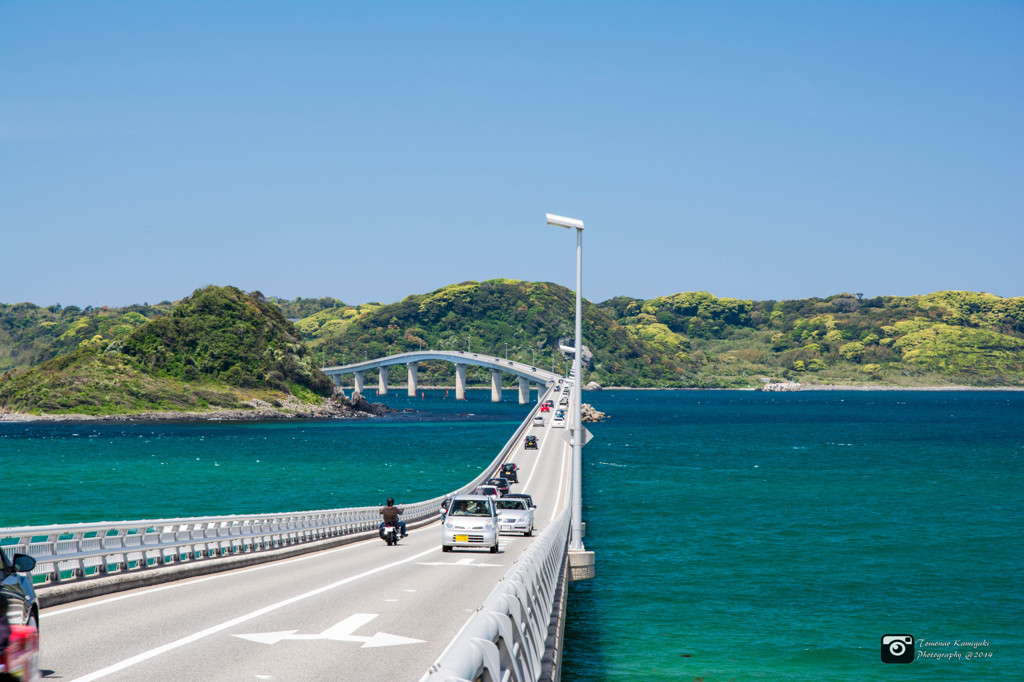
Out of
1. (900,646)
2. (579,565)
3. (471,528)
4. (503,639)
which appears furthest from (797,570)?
(503,639)

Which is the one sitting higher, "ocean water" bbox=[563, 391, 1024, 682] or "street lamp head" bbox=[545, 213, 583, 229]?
"street lamp head" bbox=[545, 213, 583, 229]

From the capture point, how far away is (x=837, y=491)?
79938 mm

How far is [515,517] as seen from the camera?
124ft

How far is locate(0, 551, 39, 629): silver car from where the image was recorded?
325 inches

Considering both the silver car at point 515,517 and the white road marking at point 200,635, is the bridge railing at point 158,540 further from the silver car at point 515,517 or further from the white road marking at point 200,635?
the silver car at point 515,517

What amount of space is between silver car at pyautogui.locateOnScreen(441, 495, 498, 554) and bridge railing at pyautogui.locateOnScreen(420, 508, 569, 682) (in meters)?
16.8

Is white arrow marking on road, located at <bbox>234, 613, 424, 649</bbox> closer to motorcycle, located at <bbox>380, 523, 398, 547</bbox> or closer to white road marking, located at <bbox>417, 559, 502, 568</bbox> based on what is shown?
white road marking, located at <bbox>417, 559, 502, 568</bbox>

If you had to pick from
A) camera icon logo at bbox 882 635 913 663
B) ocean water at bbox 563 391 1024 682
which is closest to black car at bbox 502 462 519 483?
ocean water at bbox 563 391 1024 682

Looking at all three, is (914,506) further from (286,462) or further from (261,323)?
(261,323)

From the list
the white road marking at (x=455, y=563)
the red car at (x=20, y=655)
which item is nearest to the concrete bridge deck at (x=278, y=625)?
the white road marking at (x=455, y=563)

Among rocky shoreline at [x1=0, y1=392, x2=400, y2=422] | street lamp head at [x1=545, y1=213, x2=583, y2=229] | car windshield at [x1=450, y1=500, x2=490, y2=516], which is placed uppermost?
street lamp head at [x1=545, y1=213, x2=583, y2=229]

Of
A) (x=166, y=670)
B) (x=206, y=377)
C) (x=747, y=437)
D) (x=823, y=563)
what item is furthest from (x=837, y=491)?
(x=206, y=377)

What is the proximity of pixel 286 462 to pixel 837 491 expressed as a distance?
57.1 metres

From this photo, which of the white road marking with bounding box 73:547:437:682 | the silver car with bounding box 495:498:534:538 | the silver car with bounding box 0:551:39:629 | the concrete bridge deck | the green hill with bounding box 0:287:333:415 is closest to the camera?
the silver car with bounding box 0:551:39:629
